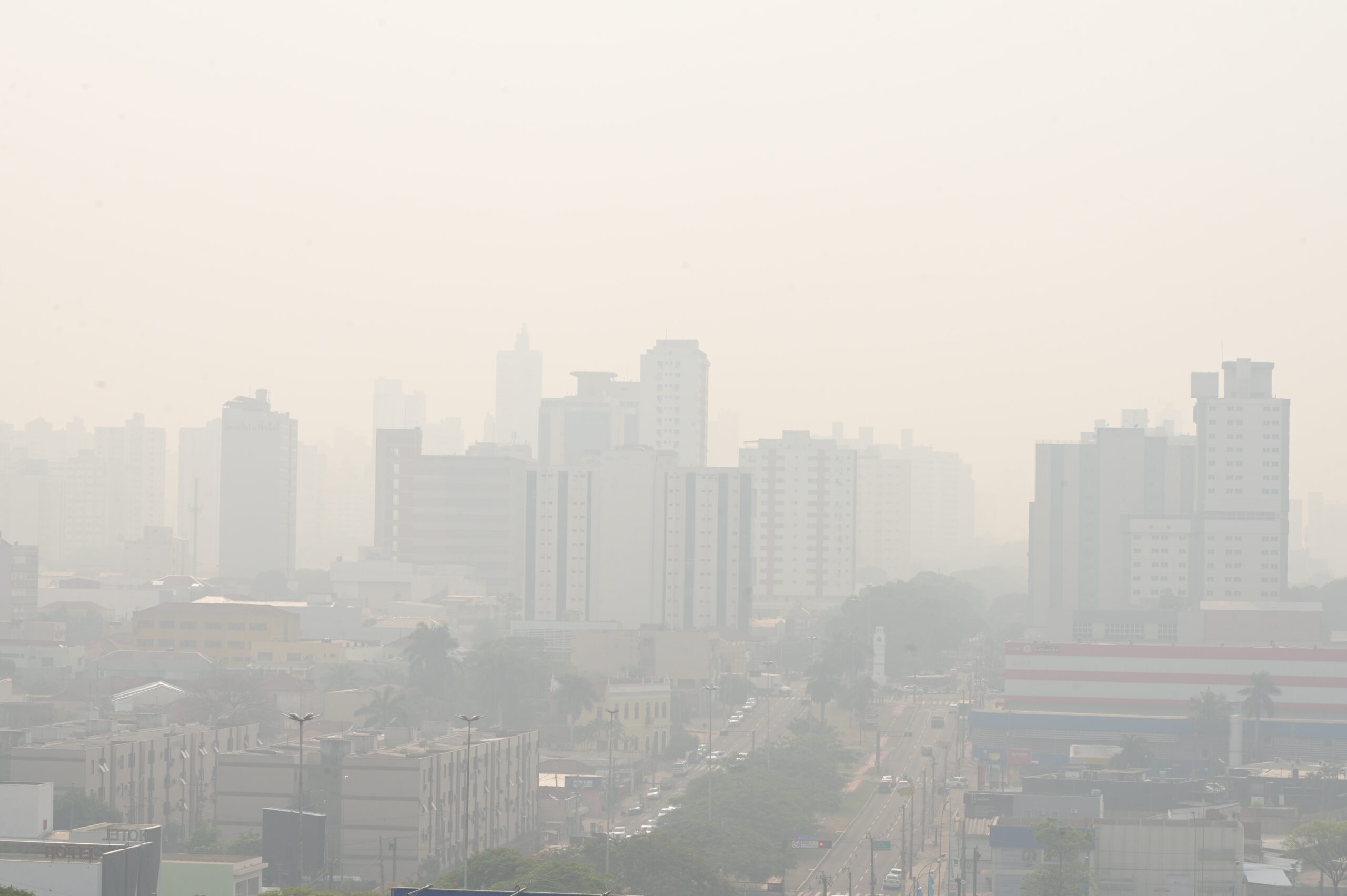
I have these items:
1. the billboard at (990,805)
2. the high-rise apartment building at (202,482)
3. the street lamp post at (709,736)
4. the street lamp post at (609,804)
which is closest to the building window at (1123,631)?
the street lamp post at (709,736)

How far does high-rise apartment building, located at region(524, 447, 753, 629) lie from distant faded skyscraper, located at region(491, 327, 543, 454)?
9994 centimetres

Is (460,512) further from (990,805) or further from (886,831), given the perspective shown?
(990,805)

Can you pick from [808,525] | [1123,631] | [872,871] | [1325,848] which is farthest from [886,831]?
[808,525]

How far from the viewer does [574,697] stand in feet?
142

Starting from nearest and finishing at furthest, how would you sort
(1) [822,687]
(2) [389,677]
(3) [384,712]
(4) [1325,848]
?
(4) [1325,848] → (3) [384,712] → (1) [822,687] → (2) [389,677]

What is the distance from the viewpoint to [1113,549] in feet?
234

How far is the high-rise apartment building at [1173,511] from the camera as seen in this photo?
66.5 meters

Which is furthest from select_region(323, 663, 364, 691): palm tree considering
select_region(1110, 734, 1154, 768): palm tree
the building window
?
the building window

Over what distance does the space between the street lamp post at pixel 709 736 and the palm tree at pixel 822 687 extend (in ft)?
9.39

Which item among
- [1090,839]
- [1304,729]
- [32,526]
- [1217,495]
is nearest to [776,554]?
[1217,495]

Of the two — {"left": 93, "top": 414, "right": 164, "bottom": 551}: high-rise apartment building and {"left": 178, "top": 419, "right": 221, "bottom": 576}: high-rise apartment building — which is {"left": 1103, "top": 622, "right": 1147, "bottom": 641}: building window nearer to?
{"left": 93, "top": 414, "right": 164, "bottom": 551}: high-rise apartment building

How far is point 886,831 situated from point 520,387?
132267 millimetres

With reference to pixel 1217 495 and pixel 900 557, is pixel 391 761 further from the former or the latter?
pixel 900 557

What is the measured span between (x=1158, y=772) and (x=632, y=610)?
912 inches
